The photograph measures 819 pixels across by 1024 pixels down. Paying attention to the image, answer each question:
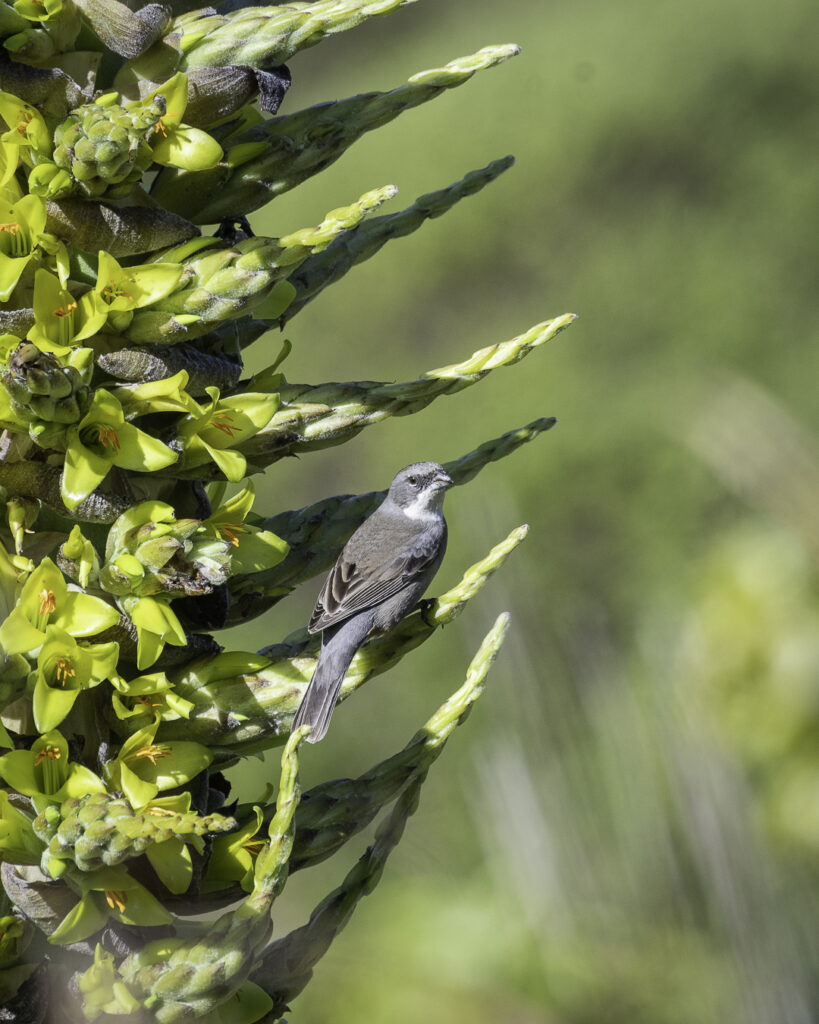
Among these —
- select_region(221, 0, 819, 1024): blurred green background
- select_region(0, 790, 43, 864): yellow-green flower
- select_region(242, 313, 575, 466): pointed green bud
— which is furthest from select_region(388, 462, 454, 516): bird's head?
select_region(0, 790, 43, 864): yellow-green flower

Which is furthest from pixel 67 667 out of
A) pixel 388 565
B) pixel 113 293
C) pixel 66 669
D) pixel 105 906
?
pixel 388 565

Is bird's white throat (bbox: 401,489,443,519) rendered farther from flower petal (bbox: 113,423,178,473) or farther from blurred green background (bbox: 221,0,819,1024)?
flower petal (bbox: 113,423,178,473)

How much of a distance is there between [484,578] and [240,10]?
67 cm

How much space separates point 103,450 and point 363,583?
1.12 meters

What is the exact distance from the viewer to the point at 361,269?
4945mm

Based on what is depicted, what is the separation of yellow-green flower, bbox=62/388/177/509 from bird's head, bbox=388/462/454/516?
1299mm

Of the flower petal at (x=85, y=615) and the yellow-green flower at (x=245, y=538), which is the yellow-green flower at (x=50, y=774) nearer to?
the flower petal at (x=85, y=615)

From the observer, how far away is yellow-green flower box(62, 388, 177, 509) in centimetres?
103

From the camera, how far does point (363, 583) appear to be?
7.04 ft

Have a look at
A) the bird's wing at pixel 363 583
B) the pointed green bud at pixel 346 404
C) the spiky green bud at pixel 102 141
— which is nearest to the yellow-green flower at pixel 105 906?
the pointed green bud at pixel 346 404

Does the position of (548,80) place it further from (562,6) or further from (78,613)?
(78,613)

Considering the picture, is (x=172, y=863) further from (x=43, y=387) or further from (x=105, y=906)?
(x=43, y=387)

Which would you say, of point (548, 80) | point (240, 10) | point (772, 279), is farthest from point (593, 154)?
point (240, 10)

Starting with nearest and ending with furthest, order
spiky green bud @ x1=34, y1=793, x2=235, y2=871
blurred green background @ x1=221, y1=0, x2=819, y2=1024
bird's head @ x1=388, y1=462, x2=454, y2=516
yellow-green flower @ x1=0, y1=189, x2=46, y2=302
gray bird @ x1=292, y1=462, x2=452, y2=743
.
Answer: spiky green bud @ x1=34, y1=793, x2=235, y2=871, yellow-green flower @ x1=0, y1=189, x2=46, y2=302, blurred green background @ x1=221, y1=0, x2=819, y2=1024, gray bird @ x1=292, y1=462, x2=452, y2=743, bird's head @ x1=388, y1=462, x2=454, y2=516
